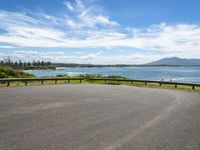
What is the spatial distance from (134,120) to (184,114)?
258cm

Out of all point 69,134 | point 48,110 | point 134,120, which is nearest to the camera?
point 69,134

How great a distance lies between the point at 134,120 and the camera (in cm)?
888

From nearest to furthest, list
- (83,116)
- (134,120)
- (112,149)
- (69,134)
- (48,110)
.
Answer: (112,149) → (69,134) → (134,120) → (83,116) → (48,110)

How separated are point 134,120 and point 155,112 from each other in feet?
6.90

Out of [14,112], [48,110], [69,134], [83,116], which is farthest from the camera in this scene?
[48,110]

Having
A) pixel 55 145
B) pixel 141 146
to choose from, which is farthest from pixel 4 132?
pixel 141 146

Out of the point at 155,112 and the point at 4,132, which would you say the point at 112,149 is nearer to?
the point at 4,132

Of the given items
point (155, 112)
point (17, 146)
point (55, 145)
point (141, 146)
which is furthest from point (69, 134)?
point (155, 112)

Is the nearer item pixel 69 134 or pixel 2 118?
pixel 69 134

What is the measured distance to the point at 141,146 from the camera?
5934mm

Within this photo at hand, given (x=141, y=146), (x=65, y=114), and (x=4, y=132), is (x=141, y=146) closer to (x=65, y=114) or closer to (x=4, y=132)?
(x=4, y=132)

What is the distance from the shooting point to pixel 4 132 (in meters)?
7.04

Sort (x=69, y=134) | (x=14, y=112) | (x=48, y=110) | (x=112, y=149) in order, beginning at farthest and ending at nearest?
(x=48, y=110)
(x=14, y=112)
(x=69, y=134)
(x=112, y=149)

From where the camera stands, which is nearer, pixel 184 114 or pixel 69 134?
pixel 69 134
